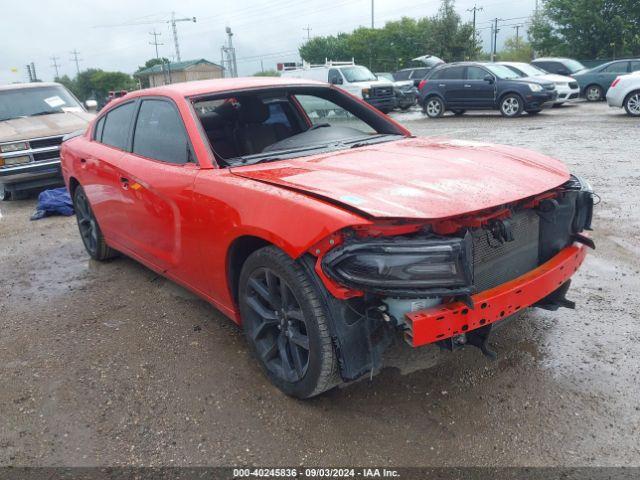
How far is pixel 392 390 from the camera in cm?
290

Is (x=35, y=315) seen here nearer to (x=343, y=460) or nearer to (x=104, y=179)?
(x=104, y=179)

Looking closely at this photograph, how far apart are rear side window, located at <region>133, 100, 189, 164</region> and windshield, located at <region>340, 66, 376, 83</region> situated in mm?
15842

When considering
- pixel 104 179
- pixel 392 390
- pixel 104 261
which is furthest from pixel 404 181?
pixel 104 261

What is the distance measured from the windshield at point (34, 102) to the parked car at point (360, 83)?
32.2 ft

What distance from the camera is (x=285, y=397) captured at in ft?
9.45

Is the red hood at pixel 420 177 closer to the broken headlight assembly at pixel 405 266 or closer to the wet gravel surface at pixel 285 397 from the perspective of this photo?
the broken headlight assembly at pixel 405 266

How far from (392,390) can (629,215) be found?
4157 millimetres

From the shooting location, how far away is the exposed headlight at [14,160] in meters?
8.11

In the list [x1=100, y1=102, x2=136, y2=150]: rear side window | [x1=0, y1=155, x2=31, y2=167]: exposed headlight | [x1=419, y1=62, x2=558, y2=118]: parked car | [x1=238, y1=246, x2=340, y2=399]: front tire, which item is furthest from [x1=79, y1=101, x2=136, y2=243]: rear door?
[x1=419, y1=62, x2=558, y2=118]: parked car

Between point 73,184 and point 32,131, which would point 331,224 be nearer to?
point 73,184

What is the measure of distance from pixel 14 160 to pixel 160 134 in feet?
18.6

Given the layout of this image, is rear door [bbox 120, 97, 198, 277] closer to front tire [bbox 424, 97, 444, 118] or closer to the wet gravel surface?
the wet gravel surface

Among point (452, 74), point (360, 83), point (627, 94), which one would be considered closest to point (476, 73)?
point (452, 74)

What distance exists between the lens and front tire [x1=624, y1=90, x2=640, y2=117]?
14.4 m
